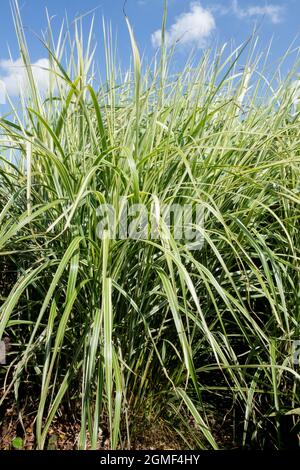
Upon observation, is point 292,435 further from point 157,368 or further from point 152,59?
point 152,59

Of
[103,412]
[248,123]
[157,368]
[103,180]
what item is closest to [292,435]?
[157,368]

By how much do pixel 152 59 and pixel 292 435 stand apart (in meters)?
1.58

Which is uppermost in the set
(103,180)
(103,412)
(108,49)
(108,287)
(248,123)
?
(108,49)

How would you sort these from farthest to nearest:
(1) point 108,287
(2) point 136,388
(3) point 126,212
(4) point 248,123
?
(4) point 248,123, (2) point 136,388, (3) point 126,212, (1) point 108,287

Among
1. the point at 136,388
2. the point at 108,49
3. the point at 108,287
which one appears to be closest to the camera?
the point at 108,287

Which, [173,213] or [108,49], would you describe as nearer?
[173,213]

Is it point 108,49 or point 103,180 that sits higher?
point 108,49

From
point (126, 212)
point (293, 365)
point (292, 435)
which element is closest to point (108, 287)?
point (126, 212)

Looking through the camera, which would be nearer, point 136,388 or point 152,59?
point 136,388

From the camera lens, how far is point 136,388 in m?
1.54
